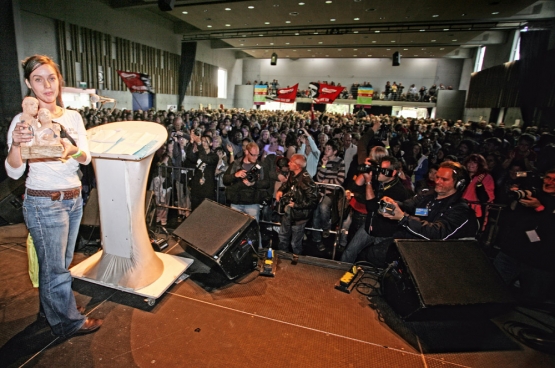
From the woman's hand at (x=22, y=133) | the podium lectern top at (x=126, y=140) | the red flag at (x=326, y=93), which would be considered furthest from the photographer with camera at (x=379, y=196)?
the red flag at (x=326, y=93)

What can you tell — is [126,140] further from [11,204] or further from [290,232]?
[11,204]

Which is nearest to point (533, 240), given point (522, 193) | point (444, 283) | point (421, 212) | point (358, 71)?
point (522, 193)

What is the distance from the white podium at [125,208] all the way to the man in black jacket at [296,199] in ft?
5.79

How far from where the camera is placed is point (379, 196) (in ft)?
12.1

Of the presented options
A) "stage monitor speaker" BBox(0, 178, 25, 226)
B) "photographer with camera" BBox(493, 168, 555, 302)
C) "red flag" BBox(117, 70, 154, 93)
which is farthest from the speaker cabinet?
"red flag" BBox(117, 70, 154, 93)

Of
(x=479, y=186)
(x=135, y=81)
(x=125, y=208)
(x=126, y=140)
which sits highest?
(x=135, y=81)

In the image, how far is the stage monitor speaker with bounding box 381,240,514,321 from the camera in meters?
2.42

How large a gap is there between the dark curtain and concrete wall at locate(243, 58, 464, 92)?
1182 centimetres

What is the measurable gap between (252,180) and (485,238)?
371cm

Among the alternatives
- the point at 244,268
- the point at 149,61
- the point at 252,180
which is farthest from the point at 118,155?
the point at 149,61

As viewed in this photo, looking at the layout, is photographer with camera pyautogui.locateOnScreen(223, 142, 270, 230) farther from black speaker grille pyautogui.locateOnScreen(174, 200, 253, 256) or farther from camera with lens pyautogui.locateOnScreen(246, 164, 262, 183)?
black speaker grille pyautogui.locateOnScreen(174, 200, 253, 256)

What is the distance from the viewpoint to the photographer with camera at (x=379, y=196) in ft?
11.8

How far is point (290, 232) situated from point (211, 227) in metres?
1.38

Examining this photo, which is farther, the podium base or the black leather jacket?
the black leather jacket
